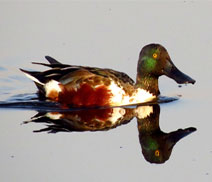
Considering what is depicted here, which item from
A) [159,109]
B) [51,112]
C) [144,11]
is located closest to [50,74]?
[51,112]

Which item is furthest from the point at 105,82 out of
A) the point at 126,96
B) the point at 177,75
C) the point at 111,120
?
the point at 177,75

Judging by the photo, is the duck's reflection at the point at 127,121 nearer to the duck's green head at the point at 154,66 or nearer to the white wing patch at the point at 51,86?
the duck's green head at the point at 154,66

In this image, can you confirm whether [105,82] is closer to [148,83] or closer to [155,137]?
[148,83]

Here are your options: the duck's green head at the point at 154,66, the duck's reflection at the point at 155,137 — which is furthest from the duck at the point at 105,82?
the duck's reflection at the point at 155,137

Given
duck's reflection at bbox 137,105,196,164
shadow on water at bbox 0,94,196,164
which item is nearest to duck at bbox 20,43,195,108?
shadow on water at bbox 0,94,196,164

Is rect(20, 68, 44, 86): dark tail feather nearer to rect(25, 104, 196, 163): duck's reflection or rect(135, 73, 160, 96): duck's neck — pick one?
rect(25, 104, 196, 163): duck's reflection

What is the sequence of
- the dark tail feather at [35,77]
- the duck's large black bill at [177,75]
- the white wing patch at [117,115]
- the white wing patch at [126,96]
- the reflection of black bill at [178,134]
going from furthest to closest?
the dark tail feather at [35,77], the duck's large black bill at [177,75], the white wing patch at [126,96], the white wing patch at [117,115], the reflection of black bill at [178,134]
